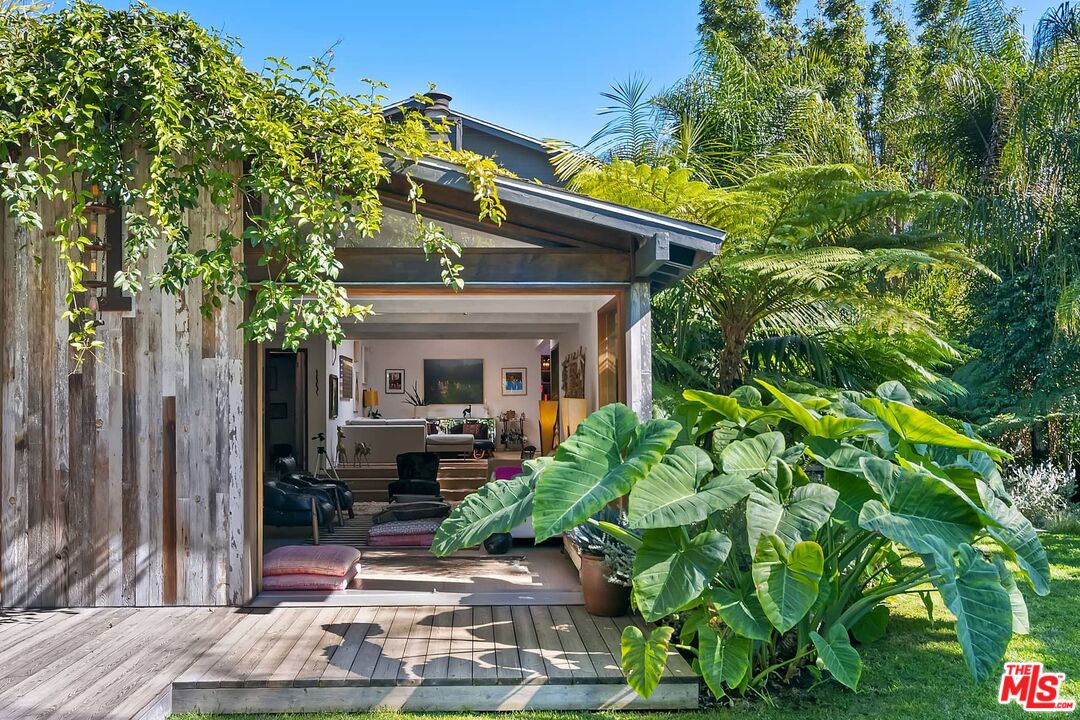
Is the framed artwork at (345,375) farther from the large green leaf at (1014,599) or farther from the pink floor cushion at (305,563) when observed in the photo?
the large green leaf at (1014,599)

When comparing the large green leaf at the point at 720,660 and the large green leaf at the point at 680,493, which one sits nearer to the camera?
the large green leaf at the point at 680,493

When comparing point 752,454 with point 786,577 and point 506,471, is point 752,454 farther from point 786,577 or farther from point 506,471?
point 506,471

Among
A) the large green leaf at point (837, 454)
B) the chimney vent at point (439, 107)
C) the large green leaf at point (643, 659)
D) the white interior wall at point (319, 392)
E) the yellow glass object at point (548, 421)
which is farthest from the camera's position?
the white interior wall at point (319, 392)

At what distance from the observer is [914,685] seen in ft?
13.7

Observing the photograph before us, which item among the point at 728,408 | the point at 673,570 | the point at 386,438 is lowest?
the point at 673,570

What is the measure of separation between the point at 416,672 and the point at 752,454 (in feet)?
6.08

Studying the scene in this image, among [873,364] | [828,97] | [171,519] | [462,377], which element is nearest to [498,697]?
[171,519]

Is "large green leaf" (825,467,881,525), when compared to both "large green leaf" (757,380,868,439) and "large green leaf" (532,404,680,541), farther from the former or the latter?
"large green leaf" (532,404,680,541)

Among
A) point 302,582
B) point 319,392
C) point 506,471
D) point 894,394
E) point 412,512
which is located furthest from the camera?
point 319,392

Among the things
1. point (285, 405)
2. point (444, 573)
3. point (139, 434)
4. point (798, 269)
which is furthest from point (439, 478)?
point (798, 269)

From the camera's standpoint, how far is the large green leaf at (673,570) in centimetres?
343

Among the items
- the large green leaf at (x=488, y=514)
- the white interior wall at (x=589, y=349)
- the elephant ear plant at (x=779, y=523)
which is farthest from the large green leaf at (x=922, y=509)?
the white interior wall at (x=589, y=349)

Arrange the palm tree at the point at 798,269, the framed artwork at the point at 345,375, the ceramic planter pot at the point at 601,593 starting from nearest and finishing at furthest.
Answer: the ceramic planter pot at the point at 601,593 → the palm tree at the point at 798,269 → the framed artwork at the point at 345,375

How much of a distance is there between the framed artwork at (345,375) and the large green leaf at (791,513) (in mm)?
10116
